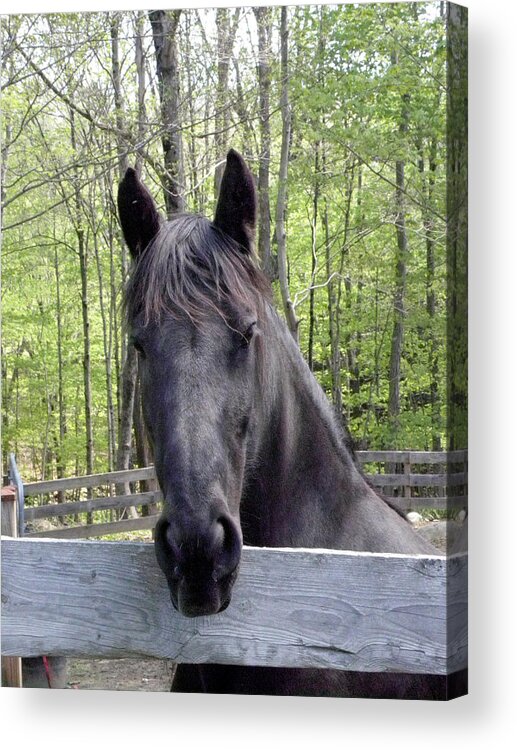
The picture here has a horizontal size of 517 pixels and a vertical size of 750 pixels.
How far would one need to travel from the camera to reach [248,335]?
2133 mm

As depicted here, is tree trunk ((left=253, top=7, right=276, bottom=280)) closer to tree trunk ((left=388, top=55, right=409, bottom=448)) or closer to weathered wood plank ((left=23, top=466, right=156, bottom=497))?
tree trunk ((left=388, top=55, right=409, bottom=448))

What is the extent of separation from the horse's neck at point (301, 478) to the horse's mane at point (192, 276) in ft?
0.68

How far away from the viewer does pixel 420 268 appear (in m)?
2.93

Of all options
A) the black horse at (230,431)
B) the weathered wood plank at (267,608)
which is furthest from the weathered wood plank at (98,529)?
the weathered wood plank at (267,608)

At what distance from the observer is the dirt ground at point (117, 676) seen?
297cm

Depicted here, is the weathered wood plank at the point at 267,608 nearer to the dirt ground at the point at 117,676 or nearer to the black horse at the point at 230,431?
the black horse at the point at 230,431

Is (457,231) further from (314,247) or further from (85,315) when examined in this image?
(85,315)

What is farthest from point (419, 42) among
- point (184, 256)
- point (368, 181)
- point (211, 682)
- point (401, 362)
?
point (211, 682)

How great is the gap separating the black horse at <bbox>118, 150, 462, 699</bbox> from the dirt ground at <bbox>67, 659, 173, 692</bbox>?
33cm

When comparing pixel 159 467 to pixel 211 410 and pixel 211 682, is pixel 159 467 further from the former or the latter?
pixel 211 682

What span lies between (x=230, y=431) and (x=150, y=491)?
4.54ft

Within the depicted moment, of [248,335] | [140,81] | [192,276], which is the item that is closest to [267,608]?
[248,335]

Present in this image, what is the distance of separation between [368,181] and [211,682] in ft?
6.18

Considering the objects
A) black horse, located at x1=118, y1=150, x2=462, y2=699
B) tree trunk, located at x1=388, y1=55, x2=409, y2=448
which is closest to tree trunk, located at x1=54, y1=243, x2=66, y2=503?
black horse, located at x1=118, y1=150, x2=462, y2=699
